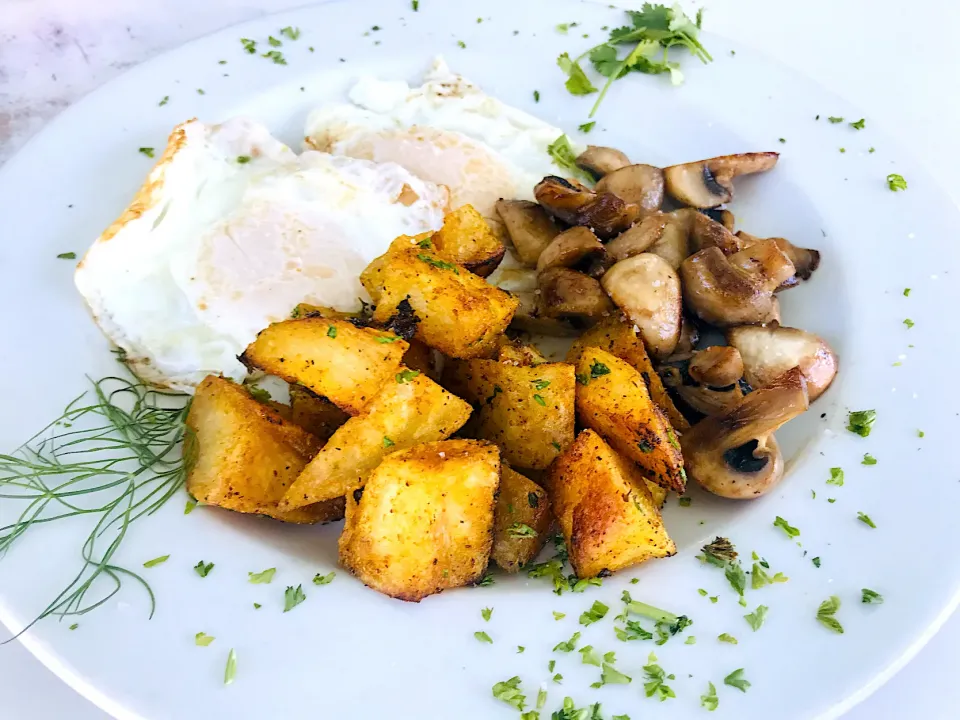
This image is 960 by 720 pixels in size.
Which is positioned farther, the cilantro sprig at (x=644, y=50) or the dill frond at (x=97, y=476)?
the cilantro sprig at (x=644, y=50)

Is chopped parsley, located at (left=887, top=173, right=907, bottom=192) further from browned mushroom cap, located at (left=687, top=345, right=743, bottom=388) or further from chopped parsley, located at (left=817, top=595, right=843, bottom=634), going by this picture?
chopped parsley, located at (left=817, top=595, right=843, bottom=634)

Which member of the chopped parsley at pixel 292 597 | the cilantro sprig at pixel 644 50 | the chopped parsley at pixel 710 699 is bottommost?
the chopped parsley at pixel 292 597

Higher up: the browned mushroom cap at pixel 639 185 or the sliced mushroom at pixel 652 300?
→ the browned mushroom cap at pixel 639 185

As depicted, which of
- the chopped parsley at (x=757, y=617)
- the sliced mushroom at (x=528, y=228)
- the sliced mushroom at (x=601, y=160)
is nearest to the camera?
the chopped parsley at (x=757, y=617)

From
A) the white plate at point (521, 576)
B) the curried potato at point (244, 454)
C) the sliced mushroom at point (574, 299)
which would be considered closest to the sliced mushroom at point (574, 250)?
the sliced mushroom at point (574, 299)

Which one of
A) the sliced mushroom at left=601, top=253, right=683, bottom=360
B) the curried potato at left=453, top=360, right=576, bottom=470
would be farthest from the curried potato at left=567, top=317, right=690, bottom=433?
the curried potato at left=453, top=360, right=576, bottom=470

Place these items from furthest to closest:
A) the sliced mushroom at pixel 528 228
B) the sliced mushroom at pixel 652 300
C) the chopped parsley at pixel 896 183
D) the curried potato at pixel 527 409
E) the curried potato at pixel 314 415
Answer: the sliced mushroom at pixel 528 228, the chopped parsley at pixel 896 183, the sliced mushroom at pixel 652 300, the curried potato at pixel 314 415, the curried potato at pixel 527 409

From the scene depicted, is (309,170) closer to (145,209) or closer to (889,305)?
(145,209)

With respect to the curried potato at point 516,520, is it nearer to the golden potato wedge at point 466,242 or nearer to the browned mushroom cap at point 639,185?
the golden potato wedge at point 466,242
